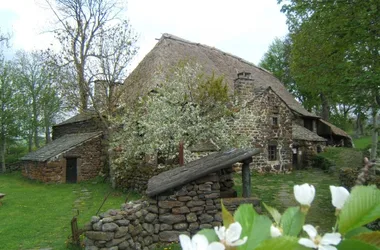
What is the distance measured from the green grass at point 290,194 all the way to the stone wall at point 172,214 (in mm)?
2337

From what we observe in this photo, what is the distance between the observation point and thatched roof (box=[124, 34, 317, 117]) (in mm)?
19625

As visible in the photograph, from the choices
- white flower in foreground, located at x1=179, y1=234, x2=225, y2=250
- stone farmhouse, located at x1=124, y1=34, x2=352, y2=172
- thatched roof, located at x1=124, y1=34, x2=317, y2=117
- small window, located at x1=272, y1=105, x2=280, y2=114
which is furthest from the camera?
small window, located at x1=272, y1=105, x2=280, y2=114

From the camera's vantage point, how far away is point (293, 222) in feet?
2.85

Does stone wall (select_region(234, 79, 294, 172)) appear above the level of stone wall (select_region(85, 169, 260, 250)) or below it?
above

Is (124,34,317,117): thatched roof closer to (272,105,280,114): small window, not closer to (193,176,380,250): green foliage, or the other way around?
(272,105,280,114): small window

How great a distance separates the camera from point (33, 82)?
33094 millimetres

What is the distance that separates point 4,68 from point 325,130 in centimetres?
2755

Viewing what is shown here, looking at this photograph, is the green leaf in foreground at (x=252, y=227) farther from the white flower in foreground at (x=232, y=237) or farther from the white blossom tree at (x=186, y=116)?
the white blossom tree at (x=186, y=116)

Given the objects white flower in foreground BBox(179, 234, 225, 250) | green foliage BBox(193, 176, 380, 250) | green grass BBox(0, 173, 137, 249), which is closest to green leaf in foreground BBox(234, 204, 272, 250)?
green foliage BBox(193, 176, 380, 250)

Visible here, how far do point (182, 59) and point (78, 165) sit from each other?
8.94m

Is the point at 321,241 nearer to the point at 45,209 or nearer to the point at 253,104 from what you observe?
the point at 45,209

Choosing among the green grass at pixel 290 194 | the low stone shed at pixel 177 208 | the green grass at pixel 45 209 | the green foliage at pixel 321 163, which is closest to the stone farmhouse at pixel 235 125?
the green foliage at pixel 321 163

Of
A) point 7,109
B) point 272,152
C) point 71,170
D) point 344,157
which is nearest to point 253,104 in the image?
point 272,152

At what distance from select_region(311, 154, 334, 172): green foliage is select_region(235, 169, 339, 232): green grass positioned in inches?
19.3
